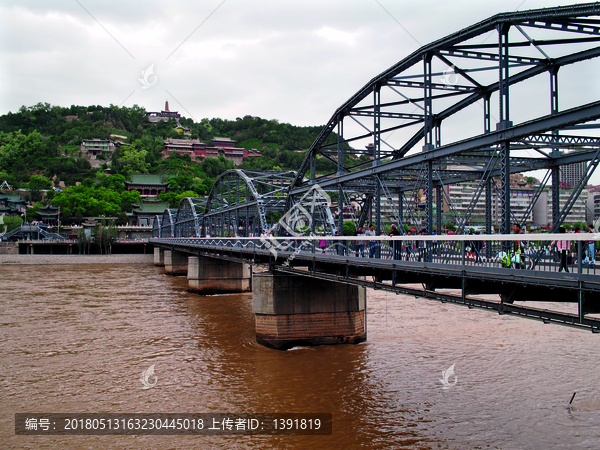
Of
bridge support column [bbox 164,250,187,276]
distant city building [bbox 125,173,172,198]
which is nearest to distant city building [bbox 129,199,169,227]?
distant city building [bbox 125,173,172,198]

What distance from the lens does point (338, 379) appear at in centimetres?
1819

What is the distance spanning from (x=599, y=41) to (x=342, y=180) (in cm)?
1172

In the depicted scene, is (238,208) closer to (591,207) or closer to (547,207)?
(547,207)

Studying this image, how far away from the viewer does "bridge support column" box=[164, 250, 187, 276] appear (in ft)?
221

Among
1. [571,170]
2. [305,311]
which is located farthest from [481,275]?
[571,170]

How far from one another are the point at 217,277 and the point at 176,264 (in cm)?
2391

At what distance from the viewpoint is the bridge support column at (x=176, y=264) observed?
6738cm

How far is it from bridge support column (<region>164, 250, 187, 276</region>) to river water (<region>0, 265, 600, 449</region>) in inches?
1442

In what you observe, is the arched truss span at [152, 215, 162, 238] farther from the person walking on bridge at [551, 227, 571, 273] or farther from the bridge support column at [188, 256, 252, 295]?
the person walking on bridge at [551, 227, 571, 273]

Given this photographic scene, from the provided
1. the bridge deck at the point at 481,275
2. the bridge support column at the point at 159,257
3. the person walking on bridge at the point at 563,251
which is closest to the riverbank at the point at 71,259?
the bridge support column at the point at 159,257

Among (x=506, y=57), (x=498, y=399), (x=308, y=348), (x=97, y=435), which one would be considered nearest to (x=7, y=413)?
(x=97, y=435)

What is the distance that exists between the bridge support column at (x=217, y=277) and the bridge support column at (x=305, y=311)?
22.6 metres

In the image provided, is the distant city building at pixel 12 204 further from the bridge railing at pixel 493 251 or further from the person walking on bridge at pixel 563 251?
the person walking on bridge at pixel 563 251

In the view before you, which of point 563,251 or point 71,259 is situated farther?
point 71,259
